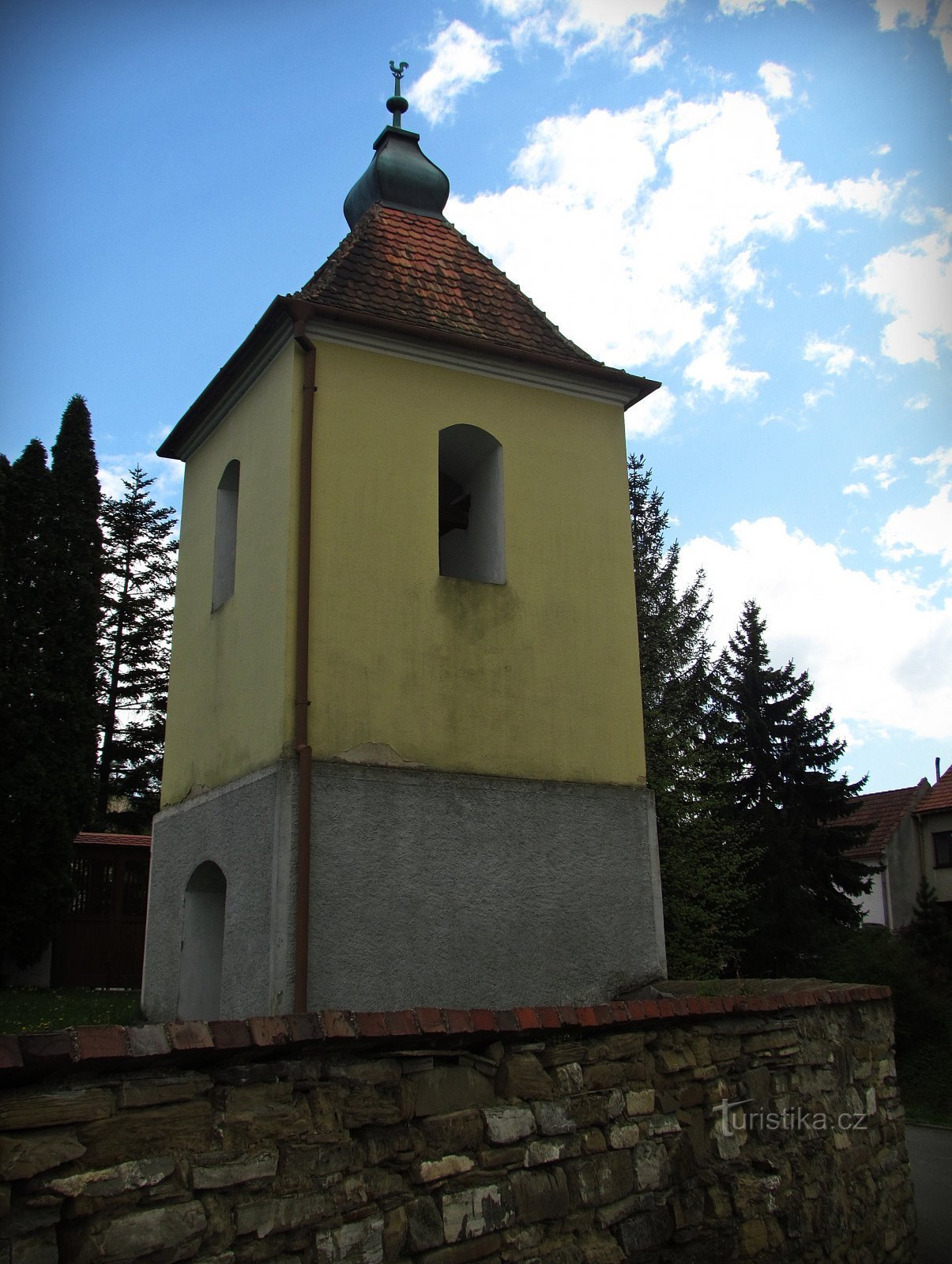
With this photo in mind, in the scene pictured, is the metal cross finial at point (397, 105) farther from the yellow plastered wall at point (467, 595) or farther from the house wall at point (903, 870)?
the house wall at point (903, 870)

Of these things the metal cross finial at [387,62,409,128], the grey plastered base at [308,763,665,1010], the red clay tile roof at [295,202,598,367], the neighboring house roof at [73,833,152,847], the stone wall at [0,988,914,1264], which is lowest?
the stone wall at [0,988,914,1264]

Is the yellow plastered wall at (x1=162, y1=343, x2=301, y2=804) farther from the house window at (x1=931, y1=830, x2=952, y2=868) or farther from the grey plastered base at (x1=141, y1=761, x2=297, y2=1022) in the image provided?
the house window at (x1=931, y1=830, x2=952, y2=868)

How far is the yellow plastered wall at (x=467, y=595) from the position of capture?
8180 mm

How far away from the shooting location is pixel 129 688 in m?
28.9

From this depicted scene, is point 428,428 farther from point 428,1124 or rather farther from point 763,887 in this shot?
point 763,887

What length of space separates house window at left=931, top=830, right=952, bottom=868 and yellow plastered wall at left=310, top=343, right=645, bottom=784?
1072 inches

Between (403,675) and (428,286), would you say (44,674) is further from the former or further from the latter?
(403,675)

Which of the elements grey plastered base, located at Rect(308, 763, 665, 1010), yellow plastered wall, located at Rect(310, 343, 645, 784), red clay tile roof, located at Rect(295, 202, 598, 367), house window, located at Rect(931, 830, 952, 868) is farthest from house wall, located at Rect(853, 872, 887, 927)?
red clay tile roof, located at Rect(295, 202, 598, 367)

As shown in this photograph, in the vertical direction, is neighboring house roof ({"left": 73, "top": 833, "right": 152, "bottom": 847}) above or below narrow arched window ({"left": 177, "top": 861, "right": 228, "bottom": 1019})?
above

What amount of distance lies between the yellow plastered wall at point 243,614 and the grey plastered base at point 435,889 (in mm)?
457

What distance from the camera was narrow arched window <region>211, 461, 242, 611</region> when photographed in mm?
9750

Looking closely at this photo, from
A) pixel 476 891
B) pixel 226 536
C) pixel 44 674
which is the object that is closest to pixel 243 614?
pixel 226 536

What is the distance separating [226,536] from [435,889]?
3.98m

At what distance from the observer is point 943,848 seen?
33.1 meters
